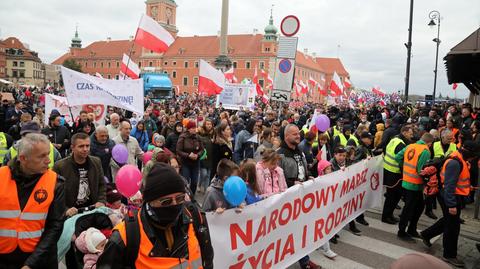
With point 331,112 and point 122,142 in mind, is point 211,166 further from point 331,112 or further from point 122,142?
point 331,112

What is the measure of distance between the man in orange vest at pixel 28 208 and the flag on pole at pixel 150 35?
7491mm

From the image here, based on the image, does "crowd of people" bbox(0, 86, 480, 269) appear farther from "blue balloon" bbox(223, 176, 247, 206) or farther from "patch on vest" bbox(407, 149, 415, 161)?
"blue balloon" bbox(223, 176, 247, 206)

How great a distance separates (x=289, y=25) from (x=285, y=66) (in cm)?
86

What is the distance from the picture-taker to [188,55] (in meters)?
93.9

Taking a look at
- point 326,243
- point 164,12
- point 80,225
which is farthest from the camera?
point 164,12

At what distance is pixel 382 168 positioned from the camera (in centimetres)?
698

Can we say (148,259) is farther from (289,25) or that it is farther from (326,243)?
(289,25)

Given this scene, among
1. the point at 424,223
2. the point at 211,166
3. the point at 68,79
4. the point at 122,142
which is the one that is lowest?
the point at 424,223

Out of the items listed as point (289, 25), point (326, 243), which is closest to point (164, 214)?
point (326, 243)

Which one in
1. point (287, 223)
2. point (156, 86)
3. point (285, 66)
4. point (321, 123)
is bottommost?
point (287, 223)

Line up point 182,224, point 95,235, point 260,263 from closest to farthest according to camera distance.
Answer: point 182,224
point 95,235
point 260,263

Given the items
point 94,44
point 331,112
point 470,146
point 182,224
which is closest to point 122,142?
point 182,224

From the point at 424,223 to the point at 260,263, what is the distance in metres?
4.21

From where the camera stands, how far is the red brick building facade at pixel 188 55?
288 ft
